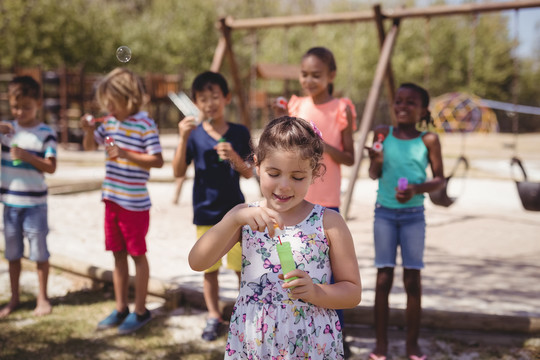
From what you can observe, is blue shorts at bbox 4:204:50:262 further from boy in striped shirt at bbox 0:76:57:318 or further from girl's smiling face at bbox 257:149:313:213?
girl's smiling face at bbox 257:149:313:213

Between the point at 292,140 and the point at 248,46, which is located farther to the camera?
the point at 248,46

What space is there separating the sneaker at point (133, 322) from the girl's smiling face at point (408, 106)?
2.03 m

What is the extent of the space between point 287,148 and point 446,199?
2932mm

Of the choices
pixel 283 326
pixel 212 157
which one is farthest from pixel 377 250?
pixel 283 326

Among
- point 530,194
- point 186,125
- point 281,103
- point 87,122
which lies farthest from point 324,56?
point 530,194

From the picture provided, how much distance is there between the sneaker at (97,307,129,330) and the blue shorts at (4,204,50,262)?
66cm

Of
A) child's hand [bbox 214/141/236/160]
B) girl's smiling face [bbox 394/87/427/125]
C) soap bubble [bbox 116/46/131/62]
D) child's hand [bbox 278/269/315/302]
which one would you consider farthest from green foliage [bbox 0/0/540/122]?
child's hand [bbox 278/269/315/302]

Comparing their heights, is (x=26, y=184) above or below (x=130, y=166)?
below

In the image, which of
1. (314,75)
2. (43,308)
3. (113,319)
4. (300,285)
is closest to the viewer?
(300,285)

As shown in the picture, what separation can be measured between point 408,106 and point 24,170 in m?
2.55

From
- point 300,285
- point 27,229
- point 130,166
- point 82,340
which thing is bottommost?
point 82,340

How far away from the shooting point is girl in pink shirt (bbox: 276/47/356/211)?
10.5 ft

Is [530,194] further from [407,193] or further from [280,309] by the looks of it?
[280,309]

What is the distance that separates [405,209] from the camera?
3.03 m
